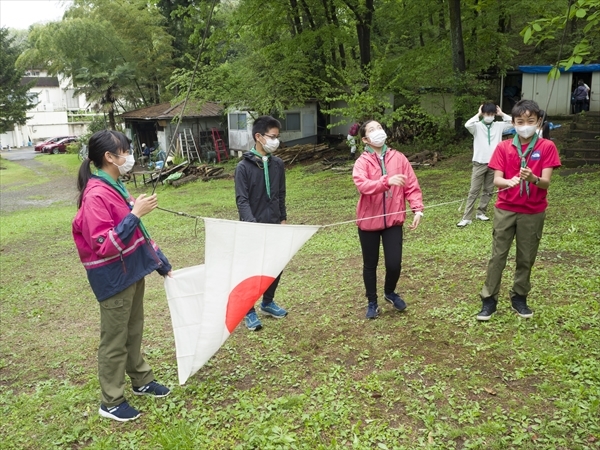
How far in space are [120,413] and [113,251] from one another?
1.12m

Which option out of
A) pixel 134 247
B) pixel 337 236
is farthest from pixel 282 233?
pixel 337 236

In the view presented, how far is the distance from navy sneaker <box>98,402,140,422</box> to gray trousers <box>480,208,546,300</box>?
3.00 m

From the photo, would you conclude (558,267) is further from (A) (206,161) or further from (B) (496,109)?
(A) (206,161)

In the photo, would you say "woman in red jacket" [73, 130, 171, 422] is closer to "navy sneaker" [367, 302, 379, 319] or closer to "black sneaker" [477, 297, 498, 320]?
"navy sneaker" [367, 302, 379, 319]

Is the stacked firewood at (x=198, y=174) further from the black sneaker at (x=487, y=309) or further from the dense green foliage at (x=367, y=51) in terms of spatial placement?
the black sneaker at (x=487, y=309)

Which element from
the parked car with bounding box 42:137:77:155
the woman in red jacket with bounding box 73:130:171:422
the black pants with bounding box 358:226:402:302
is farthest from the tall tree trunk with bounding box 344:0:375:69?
the parked car with bounding box 42:137:77:155

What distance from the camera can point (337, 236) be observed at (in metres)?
8.46

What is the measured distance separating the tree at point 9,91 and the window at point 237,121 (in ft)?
64.4

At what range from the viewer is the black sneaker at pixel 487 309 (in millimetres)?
4383

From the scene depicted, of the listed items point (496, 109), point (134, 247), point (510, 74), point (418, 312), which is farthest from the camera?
point (510, 74)

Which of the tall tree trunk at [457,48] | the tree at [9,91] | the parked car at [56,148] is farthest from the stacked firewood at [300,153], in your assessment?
the parked car at [56,148]

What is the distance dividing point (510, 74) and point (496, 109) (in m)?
14.8

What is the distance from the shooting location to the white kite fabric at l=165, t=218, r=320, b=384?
364 cm

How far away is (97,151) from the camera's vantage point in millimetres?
3162
